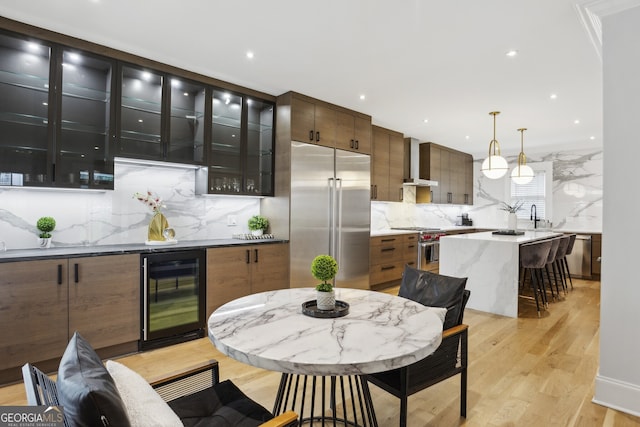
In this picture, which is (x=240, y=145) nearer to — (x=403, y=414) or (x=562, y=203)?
(x=403, y=414)

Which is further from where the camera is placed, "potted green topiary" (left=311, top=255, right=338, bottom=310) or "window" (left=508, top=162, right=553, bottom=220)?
"window" (left=508, top=162, right=553, bottom=220)

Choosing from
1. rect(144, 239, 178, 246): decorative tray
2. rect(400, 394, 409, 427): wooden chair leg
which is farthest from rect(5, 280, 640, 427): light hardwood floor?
rect(144, 239, 178, 246): decorative tray

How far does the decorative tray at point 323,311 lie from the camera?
5.25ft

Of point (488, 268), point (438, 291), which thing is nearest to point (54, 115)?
point (438, 291)

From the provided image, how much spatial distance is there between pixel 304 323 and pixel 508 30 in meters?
2.66

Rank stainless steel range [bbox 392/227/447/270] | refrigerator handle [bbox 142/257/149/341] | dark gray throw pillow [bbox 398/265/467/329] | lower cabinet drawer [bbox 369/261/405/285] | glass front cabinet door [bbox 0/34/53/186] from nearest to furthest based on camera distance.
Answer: dark gray throw pillow [bbox 398/265/467/329], glass front cabinet door [bbox 0/34/53/186], refrigerator handle [bbox 142/257/149/341], lower cabinet drawer [bbox 369/261/405/285], stainless steel range [bbox 392/227/447/270]

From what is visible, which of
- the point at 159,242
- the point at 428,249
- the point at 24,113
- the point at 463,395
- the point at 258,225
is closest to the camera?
the point at 463,395

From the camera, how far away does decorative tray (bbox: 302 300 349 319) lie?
1601 millimetres

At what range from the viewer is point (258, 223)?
13.8 ft

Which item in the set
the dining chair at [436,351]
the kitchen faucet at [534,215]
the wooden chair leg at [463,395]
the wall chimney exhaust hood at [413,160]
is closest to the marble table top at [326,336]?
the dining chair at [436,351]

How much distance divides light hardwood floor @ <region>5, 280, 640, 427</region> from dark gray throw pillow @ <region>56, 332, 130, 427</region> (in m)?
1.61

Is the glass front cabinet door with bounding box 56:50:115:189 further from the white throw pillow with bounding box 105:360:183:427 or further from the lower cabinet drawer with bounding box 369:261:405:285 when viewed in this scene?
the lower cabinet drawer with bounding box 369:261:405:285

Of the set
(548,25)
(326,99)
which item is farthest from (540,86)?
(326,99)

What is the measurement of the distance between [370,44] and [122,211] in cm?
277
